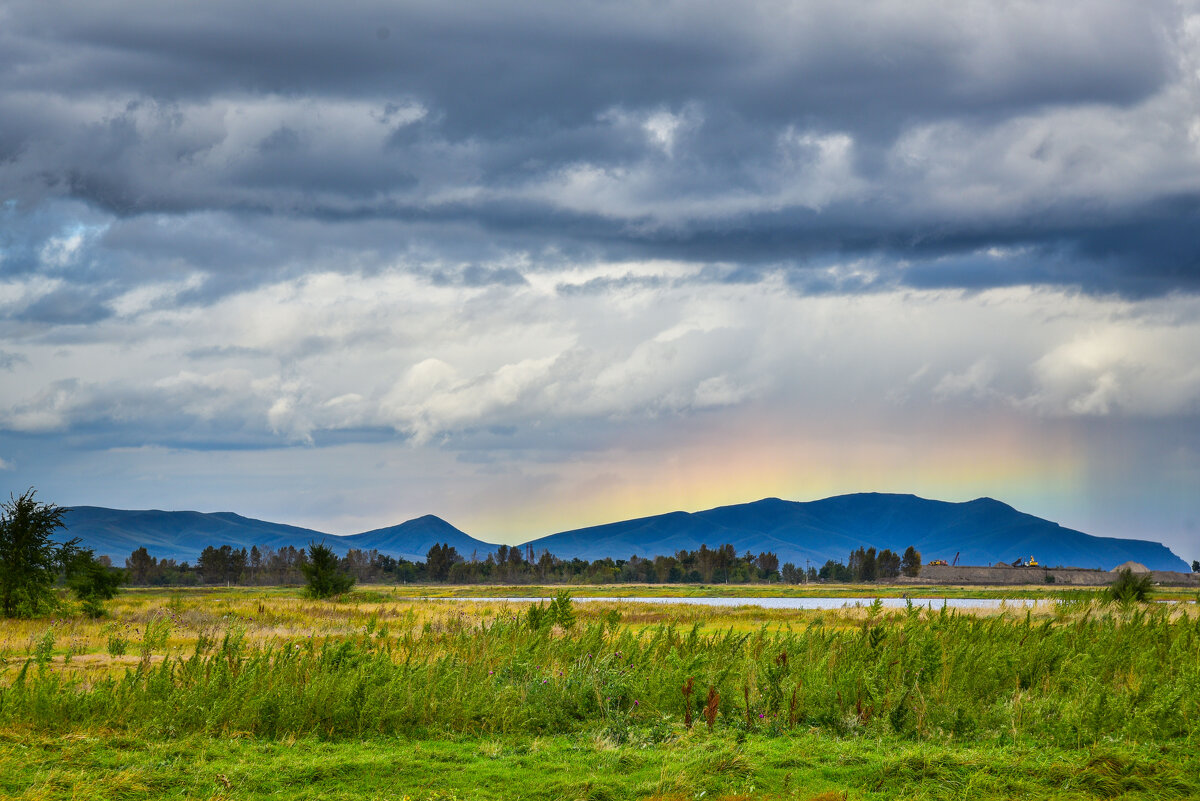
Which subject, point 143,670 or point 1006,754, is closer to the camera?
point 1006,754

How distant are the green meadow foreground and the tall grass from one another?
0.04 meters

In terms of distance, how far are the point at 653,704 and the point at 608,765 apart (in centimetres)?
368

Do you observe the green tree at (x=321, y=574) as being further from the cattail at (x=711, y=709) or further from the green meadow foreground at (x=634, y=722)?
the cattail at (x=711, y=709)

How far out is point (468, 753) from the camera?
1135 cm

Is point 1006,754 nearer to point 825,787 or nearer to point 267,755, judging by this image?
point 825,787

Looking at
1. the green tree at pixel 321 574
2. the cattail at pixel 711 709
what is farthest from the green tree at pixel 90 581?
the cattail at pixel 711 709

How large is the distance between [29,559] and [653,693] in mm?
35085

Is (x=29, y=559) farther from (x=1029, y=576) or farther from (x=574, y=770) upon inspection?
(x=1029, y=576)

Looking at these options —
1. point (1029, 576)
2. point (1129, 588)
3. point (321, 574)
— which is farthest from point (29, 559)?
point (1029, 576)

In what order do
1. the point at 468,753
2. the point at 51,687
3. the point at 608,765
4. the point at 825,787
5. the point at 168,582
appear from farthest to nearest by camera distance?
the point at 168,582 < the point at 51,687 < the point at 468,753 < the point at 608,765 < the point at 825,787

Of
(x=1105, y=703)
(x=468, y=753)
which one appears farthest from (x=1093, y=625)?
(x=468, y=753)

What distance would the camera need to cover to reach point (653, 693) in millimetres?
14336

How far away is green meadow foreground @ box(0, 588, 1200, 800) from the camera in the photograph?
978 centimetres

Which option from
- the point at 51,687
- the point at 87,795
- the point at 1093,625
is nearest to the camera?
the point at 87,795
